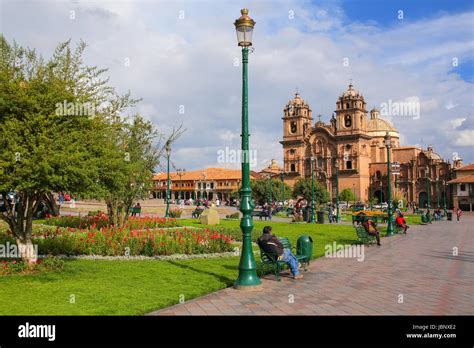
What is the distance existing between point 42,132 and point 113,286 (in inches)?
141

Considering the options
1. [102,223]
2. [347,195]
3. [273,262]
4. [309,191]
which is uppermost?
[309,191]

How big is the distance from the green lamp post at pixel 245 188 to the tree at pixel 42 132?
336cm

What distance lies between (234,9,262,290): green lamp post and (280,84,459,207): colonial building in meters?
80.2

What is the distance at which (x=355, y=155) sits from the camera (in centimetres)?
8912

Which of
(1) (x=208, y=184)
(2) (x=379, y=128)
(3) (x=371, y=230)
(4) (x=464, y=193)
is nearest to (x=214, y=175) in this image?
(1) (x=208, y=184)

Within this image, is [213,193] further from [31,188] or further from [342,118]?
[31,188]

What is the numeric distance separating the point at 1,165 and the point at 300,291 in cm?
633

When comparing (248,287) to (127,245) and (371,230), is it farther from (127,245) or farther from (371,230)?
→ (371,230)

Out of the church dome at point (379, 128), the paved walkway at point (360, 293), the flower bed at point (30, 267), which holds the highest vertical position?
the church dome at point (379, 128)

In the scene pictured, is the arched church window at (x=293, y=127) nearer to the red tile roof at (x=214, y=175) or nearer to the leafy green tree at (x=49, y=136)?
the red tile roof at (x=214, y=175)

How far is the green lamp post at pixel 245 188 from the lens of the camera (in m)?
8.86

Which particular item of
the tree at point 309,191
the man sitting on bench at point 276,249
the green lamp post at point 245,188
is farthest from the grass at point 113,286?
the tree at point 309,191
